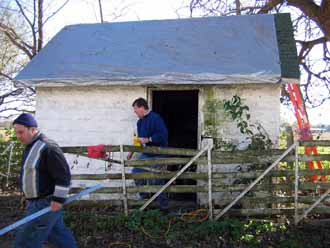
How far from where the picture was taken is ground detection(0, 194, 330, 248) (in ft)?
18.7

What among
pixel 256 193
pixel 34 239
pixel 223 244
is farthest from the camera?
pixel 256 193

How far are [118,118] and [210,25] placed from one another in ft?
10.8

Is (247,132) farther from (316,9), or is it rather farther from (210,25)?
(316,9)

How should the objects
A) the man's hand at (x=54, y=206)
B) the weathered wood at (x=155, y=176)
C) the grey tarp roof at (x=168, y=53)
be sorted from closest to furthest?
the man's hand at (x=54, y=206) → the weathered wood at (x=155, y=176) → the grey tarp roof at (x=168, y=53)

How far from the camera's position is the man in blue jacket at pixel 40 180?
3.88m

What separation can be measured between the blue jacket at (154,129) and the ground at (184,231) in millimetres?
1203

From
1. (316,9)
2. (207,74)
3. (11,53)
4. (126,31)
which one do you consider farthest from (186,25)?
(11,53)

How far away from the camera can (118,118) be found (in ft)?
25.6

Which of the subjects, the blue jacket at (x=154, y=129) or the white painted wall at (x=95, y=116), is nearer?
the blue jacket at (x=154, y=129)

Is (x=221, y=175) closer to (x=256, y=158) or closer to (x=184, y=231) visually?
(x=256, y=158)

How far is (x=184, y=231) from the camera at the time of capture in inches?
235

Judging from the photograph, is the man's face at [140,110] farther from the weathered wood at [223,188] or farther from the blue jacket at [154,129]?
the weathered wood at [223,188]

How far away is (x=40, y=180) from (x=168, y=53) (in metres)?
4.87

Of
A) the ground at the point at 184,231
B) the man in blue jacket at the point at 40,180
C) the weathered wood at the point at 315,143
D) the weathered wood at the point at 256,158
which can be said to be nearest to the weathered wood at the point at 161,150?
the weathered wood at the point at 256,158
